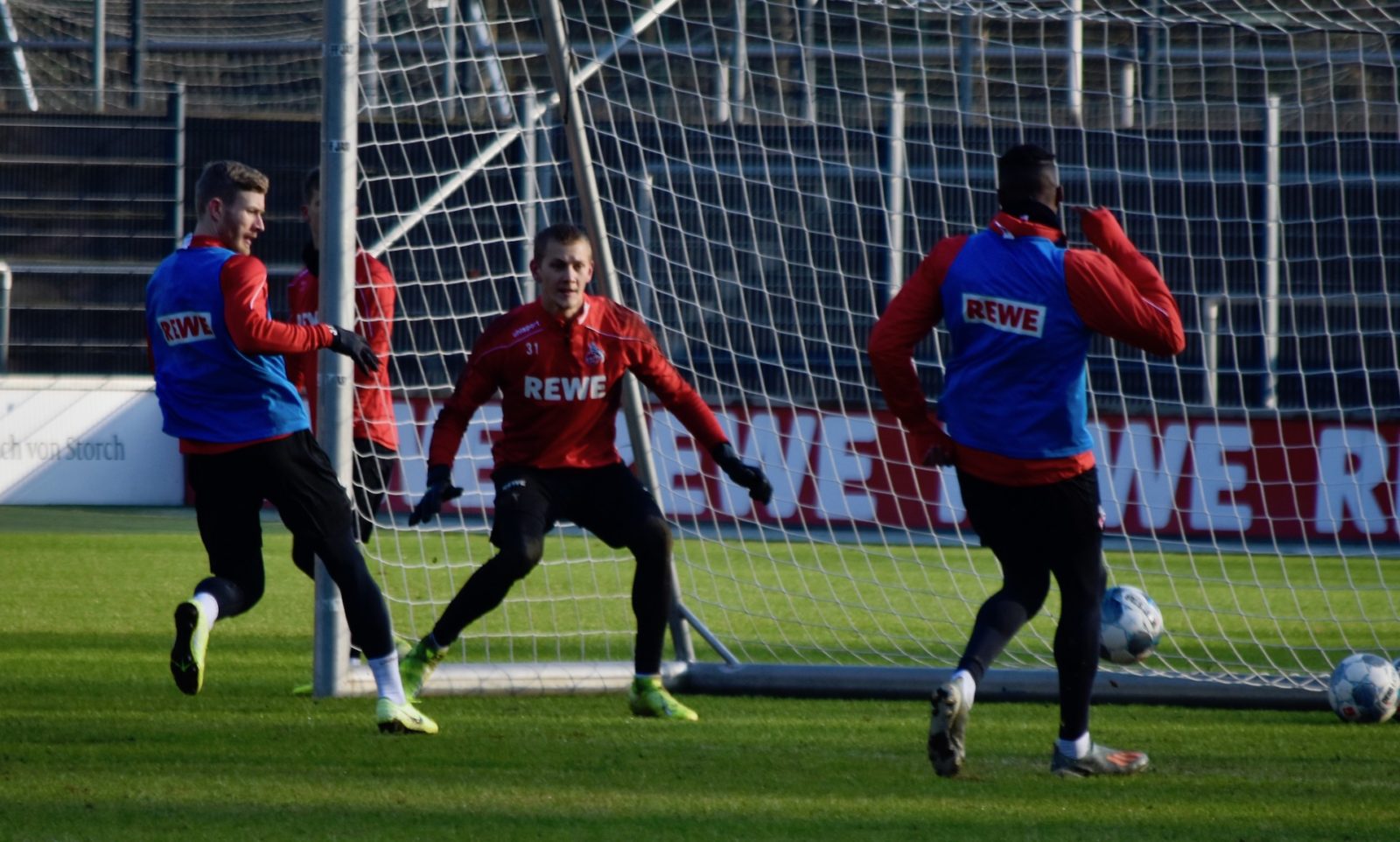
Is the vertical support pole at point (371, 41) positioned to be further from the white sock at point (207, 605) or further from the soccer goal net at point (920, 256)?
the soccer goal net at point (920, 256)

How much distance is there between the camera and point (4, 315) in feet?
48.1

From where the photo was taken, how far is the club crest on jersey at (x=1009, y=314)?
4.73 metres

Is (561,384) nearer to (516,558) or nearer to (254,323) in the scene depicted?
(516,558)

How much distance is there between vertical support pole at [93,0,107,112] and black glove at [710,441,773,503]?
421 inches

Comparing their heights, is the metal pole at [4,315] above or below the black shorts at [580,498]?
above

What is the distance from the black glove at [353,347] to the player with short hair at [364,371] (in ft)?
3.81

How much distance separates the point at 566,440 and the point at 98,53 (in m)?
10.9

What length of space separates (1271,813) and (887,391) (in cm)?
146

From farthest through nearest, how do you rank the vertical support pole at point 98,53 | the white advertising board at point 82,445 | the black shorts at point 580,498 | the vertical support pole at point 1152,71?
the vertical support pole at point 98,53
the white advertising board at point 82,445
the vertical support pole at point 1152,71
the black shorts at point 580,498

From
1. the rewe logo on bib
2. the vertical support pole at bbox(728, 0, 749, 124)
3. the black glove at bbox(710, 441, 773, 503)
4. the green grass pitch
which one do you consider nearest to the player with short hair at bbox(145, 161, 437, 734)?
the green grass pitch

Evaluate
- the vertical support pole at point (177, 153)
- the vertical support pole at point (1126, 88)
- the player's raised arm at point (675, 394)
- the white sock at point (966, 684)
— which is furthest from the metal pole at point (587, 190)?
the vertical support pole at point (177, 153)

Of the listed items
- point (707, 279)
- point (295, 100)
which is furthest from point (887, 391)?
point (295, 100)

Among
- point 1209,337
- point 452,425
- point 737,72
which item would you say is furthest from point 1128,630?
point 1209,337

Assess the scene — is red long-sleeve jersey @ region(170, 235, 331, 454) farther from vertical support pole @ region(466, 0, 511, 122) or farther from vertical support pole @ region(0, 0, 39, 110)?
vertical support pole @ region(0, 0, 39, 110)
